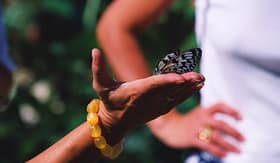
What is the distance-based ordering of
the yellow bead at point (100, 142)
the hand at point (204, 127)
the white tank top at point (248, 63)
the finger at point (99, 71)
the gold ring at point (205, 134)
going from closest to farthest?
the finger at point (99, 71) → the yellow bead at point (100, 142) → the white tank top at point (248, 63) → the hand at point (204, 127) → the gold ring at point (205, 134)

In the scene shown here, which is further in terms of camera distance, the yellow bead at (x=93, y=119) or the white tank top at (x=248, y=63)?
the white tank top at (x=248, y=63)

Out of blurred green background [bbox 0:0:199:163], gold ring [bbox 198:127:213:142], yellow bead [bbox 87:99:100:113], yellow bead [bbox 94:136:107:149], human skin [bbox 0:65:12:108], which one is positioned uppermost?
yellow bead [bbox 87:99:100:113]

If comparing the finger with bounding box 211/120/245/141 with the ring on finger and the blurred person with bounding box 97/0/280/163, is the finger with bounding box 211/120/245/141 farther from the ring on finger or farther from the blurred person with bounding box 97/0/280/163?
the ring on finger

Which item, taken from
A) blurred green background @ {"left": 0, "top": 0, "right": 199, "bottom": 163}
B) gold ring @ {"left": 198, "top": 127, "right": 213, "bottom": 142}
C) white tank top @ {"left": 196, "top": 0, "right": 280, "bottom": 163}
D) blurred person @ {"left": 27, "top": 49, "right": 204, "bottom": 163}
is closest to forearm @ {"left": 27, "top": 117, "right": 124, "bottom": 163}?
blurred person @ {"left": 27, "top": 49, "right": 204, "bottom": 163}

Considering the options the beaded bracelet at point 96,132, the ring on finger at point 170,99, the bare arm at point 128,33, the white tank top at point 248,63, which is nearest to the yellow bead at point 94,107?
the beaded bracelet at point 96,132

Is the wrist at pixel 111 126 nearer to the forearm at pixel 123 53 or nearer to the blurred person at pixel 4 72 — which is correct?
the blurred person at pixel 4 72

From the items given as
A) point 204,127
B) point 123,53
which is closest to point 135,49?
point 123,53

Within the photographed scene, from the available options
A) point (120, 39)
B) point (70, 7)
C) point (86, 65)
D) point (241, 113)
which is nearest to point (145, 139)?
point (86, 65)
